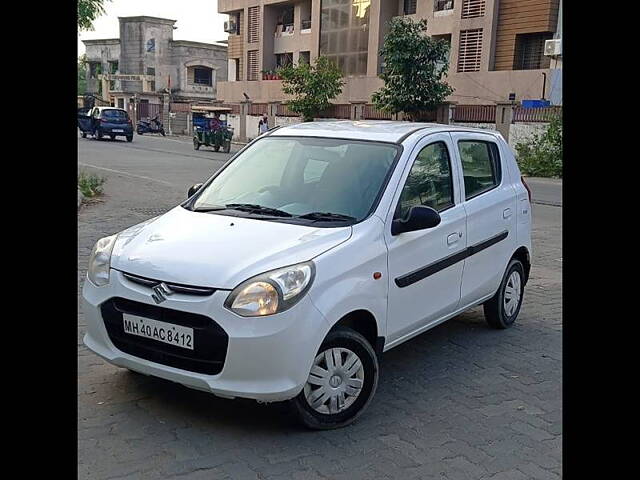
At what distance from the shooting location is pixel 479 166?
5.32 meters

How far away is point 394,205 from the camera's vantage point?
416 centimetres

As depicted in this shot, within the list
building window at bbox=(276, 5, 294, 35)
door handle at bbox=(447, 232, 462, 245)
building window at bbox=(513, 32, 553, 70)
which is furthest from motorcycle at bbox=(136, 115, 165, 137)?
door handle at bbox=(447, 232, 462, 245)

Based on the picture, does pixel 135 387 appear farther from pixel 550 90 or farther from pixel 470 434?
pixel 550 90

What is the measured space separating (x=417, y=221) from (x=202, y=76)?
53863 mm

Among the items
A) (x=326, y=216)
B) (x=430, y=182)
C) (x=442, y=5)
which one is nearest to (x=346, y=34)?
(x=442, y=5)

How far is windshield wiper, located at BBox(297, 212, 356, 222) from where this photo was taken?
406cm

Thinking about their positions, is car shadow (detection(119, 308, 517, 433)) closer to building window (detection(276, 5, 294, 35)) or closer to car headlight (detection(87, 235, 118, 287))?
car headlight (detection(87, 235, 118, 287))

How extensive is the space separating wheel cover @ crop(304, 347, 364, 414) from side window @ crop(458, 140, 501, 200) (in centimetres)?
182

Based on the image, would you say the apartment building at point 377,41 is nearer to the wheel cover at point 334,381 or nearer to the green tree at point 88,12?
the green tree at point 88,12

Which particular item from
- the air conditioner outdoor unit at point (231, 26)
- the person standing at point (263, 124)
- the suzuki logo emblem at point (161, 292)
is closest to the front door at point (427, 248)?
the suzuki logo emblem at point (161, 292)

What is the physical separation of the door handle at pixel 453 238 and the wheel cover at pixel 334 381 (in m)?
1.24

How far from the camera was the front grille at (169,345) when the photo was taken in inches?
133
